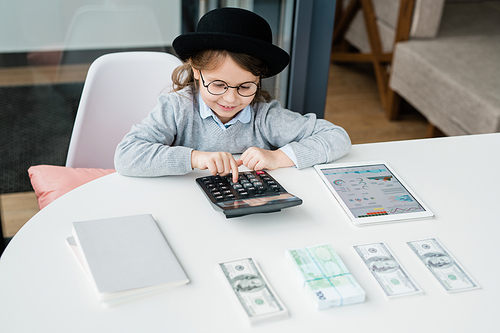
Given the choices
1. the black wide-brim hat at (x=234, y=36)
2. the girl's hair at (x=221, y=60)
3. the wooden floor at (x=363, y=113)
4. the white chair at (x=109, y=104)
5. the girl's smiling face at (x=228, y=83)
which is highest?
the black wide-brim hat at (x=234, y=36)

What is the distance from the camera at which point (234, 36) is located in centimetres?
101

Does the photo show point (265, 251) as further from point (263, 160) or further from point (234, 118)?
point (234, 118)

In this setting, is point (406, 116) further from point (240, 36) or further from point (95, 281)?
point (95, 281)

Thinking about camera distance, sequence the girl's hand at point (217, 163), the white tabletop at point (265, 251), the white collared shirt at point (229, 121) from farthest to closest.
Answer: the white collared shirt at point (229, 121)
the girl's hand at point (217, 163)
the white tabletop at point (265, 251)

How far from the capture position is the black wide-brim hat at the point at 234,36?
3.37 feet

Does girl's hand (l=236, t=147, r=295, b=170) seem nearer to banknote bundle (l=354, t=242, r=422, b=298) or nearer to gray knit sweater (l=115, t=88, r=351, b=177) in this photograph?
gray knit sweater (l=115, t=88, r=351, b=177)

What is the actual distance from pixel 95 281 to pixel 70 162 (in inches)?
31.3

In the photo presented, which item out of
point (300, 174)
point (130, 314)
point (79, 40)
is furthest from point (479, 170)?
point (79, 40)

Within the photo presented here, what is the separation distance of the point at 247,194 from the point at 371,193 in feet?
0.84

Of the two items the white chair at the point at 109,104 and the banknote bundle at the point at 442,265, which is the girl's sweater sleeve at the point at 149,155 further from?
the banknote bundle at the point at 442,265

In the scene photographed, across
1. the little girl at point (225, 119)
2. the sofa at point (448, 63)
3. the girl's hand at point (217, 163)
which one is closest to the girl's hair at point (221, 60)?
the little girl at point (225, 119)

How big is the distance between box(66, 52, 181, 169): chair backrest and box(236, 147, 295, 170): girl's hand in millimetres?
431

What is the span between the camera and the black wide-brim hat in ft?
3.37

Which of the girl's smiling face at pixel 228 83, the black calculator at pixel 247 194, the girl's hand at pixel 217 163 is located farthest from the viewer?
the girl's smiling face at pixel 228 83
